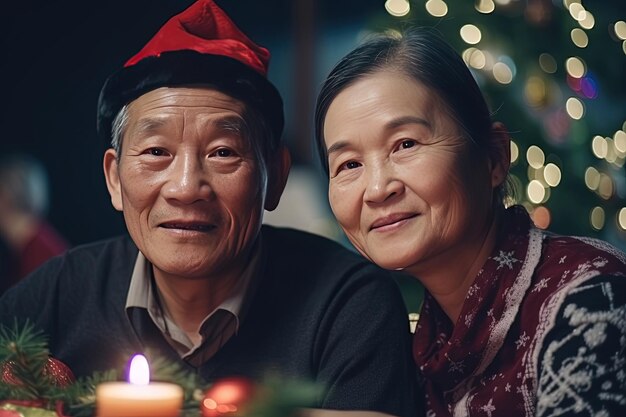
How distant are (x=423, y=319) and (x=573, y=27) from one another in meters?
1.68

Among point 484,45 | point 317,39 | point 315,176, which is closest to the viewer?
point 484,45

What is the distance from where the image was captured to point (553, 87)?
10.1ft

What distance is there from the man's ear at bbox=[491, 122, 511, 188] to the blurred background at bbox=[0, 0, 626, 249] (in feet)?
1.99

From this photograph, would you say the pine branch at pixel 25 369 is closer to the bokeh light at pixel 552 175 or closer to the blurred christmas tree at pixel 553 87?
the blurred christmas tree at pixel 553 87

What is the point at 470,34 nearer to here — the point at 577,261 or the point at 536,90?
the point at 536,90

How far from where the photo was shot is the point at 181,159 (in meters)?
1.77

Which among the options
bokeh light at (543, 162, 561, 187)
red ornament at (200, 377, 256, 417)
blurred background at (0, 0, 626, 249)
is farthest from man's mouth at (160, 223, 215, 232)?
bokeh light at (543, 162, 561, 187)

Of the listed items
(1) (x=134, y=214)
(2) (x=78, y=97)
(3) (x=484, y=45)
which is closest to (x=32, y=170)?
(2) (x=78, y=97)

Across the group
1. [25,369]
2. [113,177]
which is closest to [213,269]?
[113,177]

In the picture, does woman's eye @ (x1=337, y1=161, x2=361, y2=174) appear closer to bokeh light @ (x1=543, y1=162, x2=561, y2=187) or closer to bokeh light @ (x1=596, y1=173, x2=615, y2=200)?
bokeh light @ (x1=543, y1=162, x2=561, y2=187)

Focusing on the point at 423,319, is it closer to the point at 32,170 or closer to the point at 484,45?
the point at 484,45

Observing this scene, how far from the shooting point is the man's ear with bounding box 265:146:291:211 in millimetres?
1990

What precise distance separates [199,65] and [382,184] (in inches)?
19.9

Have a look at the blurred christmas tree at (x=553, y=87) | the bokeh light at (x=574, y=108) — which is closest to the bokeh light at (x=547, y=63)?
the blurred christmas tree at (x=553, y=87)
